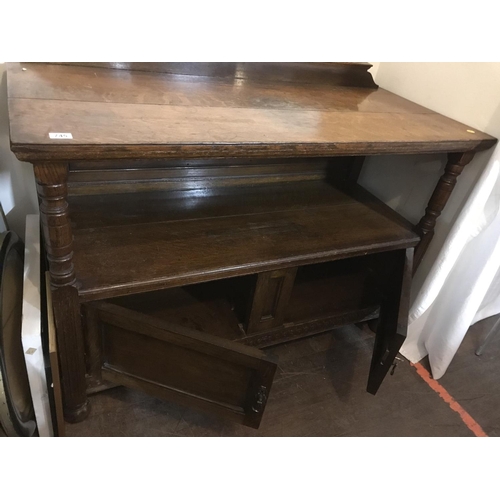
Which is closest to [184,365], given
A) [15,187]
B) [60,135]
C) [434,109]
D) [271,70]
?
[60,135]

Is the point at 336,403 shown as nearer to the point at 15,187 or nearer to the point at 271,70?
the point at 271,70

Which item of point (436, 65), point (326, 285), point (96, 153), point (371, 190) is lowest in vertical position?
point (326, 285)

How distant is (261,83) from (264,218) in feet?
1.20

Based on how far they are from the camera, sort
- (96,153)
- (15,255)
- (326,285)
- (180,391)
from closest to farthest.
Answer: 1. (96,153)
2. (180,391)
3. (15,255)
4. (326,285)

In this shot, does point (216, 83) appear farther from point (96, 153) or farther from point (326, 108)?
point (96, 153)

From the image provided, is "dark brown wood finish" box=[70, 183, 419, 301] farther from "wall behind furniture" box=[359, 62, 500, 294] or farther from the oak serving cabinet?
"wall behind furniture" box=[359, 62, 500, 294]

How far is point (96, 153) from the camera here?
2.18 ft

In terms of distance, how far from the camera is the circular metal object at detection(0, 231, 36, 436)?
0.90 metres

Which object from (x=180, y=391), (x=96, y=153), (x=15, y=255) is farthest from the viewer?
(x=15, y=255)

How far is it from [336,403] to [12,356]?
875mm

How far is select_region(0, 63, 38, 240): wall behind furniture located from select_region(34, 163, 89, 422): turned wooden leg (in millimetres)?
291

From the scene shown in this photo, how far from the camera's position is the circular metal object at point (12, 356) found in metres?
0.90

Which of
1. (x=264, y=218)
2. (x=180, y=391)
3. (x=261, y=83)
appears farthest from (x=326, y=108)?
(x=180, y=391)

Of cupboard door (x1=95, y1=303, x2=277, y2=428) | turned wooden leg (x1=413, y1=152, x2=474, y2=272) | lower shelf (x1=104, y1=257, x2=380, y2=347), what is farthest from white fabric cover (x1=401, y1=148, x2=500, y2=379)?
cupboard door (x1=95, y1=303, x2=277, y2=428)
